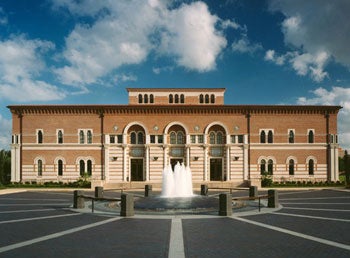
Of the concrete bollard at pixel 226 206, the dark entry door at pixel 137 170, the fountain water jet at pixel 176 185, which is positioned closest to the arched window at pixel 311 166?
the fountain water jet at pixel 176 185

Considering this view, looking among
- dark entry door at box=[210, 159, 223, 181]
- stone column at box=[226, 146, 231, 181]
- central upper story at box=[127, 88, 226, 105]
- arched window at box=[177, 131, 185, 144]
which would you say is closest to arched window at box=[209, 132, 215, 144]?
stone column at box=[226, 146, 231, 181]

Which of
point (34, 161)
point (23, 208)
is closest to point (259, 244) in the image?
point (23, 208)

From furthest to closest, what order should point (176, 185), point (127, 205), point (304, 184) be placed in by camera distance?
point (304, 184)
point (176, 185)
point (127, 205)

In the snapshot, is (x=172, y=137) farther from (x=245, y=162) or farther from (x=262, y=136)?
(x=262, y=136)

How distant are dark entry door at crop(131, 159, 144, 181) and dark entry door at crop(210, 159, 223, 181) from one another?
856 centimetres

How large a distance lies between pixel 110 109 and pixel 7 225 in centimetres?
2474

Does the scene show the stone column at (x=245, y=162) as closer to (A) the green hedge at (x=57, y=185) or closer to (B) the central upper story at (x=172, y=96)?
(B) the central upper story at (x=172, y=96)

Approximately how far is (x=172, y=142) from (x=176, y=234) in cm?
2634

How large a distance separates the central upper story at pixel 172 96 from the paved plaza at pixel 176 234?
25.1 metres

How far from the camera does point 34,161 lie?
120 feet

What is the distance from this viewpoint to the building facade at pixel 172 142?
36.6 metres

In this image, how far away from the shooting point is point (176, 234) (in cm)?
1138

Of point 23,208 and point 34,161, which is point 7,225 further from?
point 34,161

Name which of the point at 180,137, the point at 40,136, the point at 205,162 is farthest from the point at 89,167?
the point at 205,162
